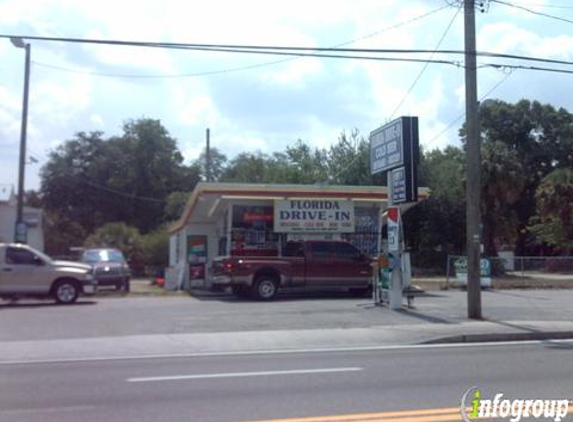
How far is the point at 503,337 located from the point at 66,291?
44.0 ft

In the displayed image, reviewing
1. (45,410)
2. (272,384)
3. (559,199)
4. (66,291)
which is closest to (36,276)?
(66,291)

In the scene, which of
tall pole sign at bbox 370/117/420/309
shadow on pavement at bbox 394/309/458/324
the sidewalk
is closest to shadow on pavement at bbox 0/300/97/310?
the sidewalk

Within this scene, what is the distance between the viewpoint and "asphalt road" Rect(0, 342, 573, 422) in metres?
8.55

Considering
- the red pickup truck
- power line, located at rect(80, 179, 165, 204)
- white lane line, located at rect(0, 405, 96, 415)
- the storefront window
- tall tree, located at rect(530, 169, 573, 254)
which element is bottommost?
white lane line, located at rect(0, 405, 96, 415)

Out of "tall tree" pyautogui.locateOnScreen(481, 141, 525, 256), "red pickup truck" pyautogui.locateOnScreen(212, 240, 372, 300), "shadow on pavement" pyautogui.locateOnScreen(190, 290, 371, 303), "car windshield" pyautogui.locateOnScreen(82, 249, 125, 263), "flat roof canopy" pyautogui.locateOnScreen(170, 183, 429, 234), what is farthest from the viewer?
"tall tree" pyautogui.locateOnScreen(481, 141, 525, 256)

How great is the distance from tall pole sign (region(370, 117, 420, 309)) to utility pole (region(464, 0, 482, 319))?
6.74ft

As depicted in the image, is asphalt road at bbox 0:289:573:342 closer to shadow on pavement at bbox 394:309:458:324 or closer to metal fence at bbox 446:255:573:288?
shadow on pavement at bbox 394:309:458:324

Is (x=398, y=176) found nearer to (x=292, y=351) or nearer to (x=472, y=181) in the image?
(x=472, y=181)

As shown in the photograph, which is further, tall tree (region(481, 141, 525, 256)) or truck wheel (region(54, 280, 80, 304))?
tall tree (region(481, 141, 525, 256))

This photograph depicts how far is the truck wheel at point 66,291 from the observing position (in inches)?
917

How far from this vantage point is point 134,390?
9.84 meters

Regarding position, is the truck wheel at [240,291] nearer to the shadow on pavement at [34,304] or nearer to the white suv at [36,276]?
the shadow on pavement at [34,304]

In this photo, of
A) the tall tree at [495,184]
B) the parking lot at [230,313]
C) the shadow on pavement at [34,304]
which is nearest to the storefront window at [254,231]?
the parking lot at [230,313]

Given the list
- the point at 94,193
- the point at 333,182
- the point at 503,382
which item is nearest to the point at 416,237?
the point at 333,182
